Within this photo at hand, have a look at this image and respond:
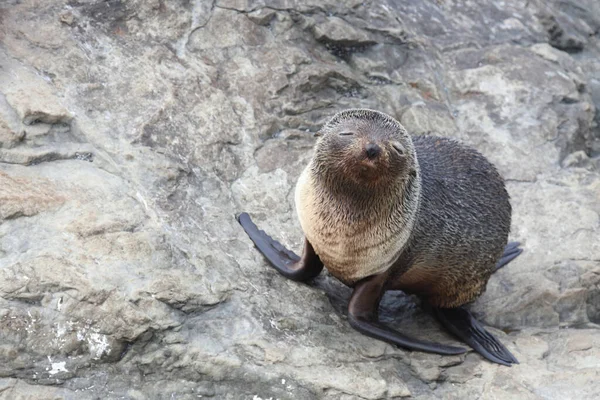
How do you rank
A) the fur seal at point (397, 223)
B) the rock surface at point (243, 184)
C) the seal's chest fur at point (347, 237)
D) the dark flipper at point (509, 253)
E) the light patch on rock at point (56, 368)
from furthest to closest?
the dark flipper at point (509, 253), the seal's chest fur at point (347, 237), the fur seal at point (397, 223), the rock surface at point (243, 184), the light patch on rock at point (56, 368)

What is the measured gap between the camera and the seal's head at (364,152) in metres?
4.52

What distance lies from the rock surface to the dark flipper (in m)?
0.08

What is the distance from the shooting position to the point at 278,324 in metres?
4.67

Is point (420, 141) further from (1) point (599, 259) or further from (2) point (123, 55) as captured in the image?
(2) point (123, 55)

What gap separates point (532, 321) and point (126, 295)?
112 inches

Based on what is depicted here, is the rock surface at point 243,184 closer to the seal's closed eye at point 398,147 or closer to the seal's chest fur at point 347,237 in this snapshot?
the seal's chest fur at point 347,237

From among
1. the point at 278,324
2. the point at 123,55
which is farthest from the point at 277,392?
the point at 123,55

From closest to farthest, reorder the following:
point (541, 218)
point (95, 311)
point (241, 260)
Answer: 1. point (95, 311)
2. point (241, 260)
3. point (541, 218)

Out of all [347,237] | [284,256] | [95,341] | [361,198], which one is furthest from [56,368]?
[361,198]

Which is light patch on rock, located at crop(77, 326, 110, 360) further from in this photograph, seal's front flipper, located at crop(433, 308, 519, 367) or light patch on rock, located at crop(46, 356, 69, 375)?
seal's front flipper, located at crop(433, 308, 519, 367)

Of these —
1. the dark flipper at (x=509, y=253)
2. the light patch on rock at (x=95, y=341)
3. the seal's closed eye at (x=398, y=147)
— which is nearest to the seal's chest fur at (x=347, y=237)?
the seal's closed eye at (x=398, y=147)

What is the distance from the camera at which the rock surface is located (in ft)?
13.9

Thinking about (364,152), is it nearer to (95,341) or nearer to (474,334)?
(474,334)

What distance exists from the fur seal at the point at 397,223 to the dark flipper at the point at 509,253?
256 mm
